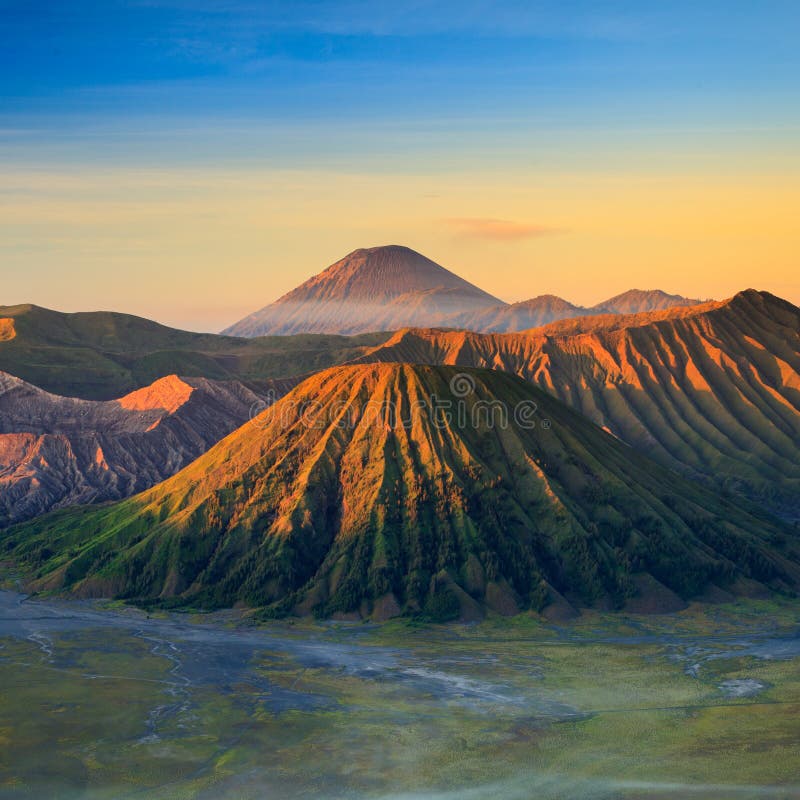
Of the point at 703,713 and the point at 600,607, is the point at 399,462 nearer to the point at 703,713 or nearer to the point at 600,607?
the point at 600,607

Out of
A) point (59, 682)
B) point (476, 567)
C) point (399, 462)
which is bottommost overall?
point (59, 682)

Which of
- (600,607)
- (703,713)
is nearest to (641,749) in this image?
(703,713)

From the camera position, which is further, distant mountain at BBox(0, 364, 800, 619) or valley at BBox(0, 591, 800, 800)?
distant mountain at BBox(0, 364, 800, 619)

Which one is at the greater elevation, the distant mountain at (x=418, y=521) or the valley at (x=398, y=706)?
the distant mountain at (x=418, y=521)

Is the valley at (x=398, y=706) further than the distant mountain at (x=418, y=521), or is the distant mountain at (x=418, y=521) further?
the distant mountain at (x=418, y=521)

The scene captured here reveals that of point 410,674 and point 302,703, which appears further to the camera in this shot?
point 410,674

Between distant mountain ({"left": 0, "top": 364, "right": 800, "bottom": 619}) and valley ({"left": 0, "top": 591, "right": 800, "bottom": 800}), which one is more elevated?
distant mountain ({"left": 0, "top": 364, "right": 800, "bottom": 619})

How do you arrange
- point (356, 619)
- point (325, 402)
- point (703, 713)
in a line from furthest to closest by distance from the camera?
1. point (325, 402)
2. point (356, 619)
3. point (703, 713)

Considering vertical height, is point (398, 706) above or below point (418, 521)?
below
